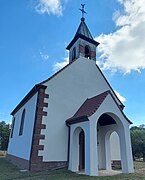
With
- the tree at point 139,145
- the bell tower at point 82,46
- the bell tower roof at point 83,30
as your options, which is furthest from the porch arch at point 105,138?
the tree at point 139,145

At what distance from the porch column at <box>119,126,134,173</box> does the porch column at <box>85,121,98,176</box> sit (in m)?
1.92

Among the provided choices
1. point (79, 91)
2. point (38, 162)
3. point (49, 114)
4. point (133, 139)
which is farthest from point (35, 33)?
point (133, 139)

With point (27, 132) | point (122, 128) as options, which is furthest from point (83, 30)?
point (27, 132)

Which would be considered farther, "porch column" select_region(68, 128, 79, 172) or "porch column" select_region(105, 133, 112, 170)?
"porch column" select_region(105, 133, 112, 170)

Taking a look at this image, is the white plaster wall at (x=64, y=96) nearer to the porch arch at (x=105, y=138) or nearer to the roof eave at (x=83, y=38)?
the porch arch at (x=105, y=138)

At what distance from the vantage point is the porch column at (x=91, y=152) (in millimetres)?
7163

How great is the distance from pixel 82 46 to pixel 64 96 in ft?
17.6

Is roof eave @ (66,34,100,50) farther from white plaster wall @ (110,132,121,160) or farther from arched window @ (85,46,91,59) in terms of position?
white plaster wall @ (110,132,121,160)

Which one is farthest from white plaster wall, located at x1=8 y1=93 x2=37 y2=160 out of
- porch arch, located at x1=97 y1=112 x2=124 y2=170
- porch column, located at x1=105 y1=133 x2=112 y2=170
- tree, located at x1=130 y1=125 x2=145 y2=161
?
tree, located at x1=130 y1=125 x2=145 y2=161

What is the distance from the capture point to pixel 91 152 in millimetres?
7336

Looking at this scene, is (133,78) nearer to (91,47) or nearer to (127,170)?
(91,47)

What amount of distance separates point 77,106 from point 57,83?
6.70ft

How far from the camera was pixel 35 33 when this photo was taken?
441 inches

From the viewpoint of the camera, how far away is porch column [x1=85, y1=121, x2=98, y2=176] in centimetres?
716
